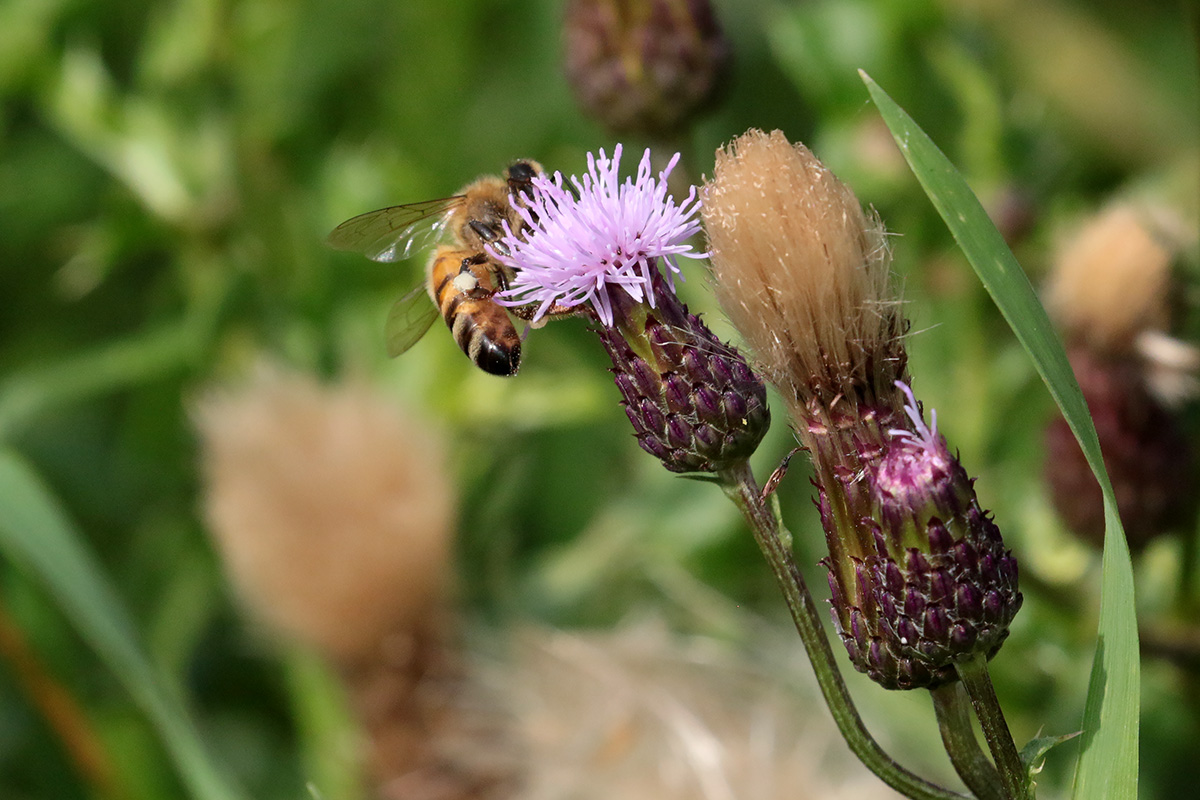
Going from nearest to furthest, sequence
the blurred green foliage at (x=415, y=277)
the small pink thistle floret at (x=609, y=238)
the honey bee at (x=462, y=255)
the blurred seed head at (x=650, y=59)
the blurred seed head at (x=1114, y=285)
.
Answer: the small pink thistle floret at (x=609, y=238) < the honey bee at (x=462, y=255) < the blurred seed head at (x=1114, y=285) < the blurred seed head at (x=650, y=59) < the blurred green foliage at (x=415, y=277)

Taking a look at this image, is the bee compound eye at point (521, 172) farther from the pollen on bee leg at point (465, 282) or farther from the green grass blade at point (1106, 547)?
the green grass blade at point (1106, 547)

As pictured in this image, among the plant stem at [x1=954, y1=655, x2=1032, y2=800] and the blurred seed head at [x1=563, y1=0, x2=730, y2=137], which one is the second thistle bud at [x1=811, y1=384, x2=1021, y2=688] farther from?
the blurred seed head at [x1=563, y1=0, x2=730, y2=137]

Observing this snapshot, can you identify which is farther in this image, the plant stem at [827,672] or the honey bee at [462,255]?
the honey bee at [462,255]

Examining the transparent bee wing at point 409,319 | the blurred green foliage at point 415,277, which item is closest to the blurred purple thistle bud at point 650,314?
the transparent bee wing at point 409,319

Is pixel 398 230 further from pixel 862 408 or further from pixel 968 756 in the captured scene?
pixel 968 756

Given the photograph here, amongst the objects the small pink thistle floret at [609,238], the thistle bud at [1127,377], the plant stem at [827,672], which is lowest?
the thistle bud at [1127,377]

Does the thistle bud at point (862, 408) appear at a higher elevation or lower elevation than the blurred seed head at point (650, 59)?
lower

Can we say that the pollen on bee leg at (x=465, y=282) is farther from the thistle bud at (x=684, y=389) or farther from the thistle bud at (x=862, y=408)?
the thistle bud at (x=862, y=408)

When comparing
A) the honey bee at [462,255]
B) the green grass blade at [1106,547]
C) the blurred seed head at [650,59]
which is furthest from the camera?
the blurred seed head at [650,59]
